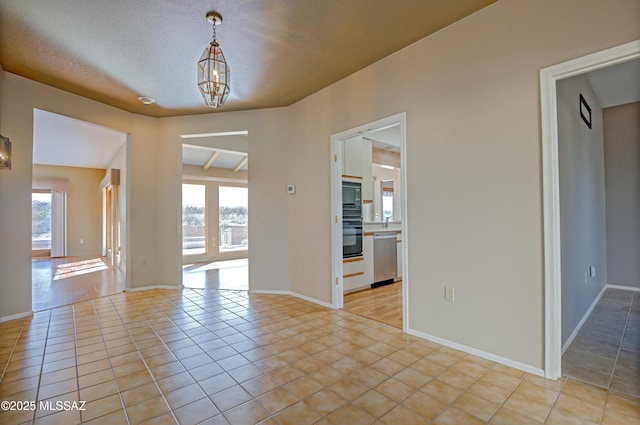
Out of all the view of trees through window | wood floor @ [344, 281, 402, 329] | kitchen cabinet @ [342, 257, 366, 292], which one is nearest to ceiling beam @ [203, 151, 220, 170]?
kitchen cabinet @ [342, 257, 366, 292]

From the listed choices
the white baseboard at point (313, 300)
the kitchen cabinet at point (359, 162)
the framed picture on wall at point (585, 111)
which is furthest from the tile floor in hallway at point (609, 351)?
the kitchen cabinet at point (359, 162)

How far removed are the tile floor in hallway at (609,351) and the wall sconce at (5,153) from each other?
5.40m

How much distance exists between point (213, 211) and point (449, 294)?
6.95 m

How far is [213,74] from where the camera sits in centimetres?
231

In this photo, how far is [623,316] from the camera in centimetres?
324

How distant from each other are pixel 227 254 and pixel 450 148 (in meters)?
7.19

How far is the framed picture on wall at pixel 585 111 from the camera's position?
10.5ft

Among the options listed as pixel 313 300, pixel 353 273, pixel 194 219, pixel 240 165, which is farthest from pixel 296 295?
pixel 240 165

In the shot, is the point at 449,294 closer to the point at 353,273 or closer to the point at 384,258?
the point at 353,273

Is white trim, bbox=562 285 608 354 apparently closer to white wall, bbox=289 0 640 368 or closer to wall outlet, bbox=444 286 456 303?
white wall, bbox=289 0 640 368

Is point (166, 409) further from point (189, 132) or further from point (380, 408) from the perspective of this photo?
point (189, 132)

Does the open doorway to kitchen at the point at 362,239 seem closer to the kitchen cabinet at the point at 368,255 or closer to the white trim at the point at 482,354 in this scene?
the kitchen cabinet at the point at 368,255

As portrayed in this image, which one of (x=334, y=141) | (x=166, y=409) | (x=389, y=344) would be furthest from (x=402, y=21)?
(x=166, y=409)

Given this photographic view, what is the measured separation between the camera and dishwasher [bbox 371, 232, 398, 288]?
4.83 meters
